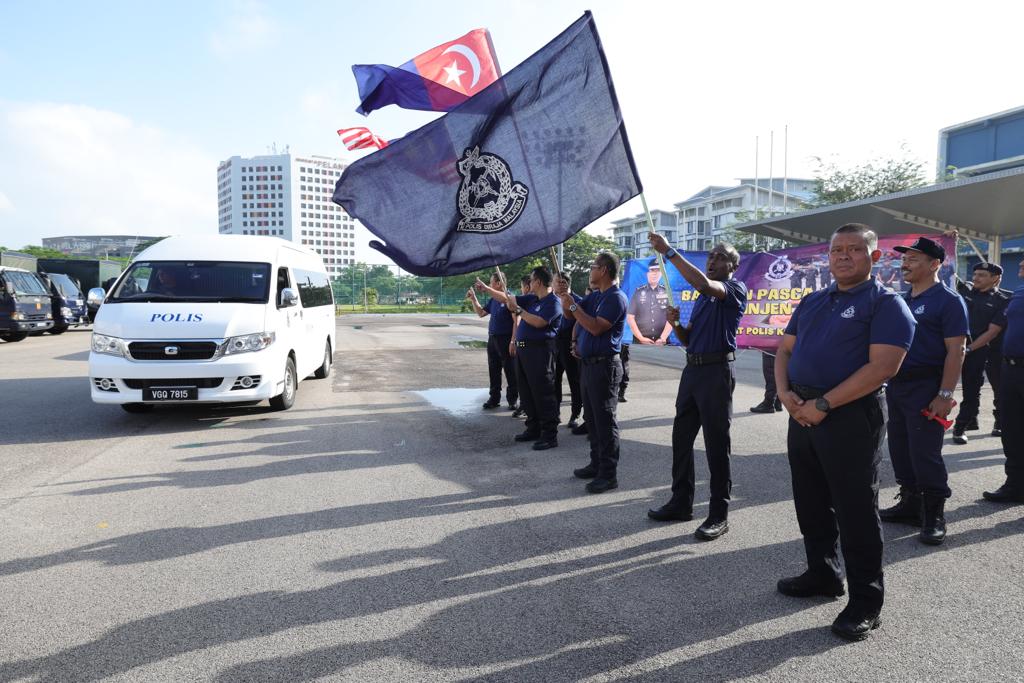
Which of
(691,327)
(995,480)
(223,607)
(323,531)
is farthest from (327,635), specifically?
(995,480)

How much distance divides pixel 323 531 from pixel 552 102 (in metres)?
3.48

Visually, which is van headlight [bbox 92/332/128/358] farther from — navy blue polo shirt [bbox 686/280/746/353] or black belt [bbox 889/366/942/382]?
black belt [bbox 889/366/942/382]

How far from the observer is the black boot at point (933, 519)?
4.02m

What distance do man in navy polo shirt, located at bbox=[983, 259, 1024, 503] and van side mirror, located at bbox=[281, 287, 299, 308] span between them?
24.6 ft

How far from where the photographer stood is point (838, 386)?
9.53 ft

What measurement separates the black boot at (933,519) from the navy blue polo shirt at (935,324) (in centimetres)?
86

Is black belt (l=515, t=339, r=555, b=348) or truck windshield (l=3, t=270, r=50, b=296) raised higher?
truck windshield (l=3, t=270, r=50, b=296)

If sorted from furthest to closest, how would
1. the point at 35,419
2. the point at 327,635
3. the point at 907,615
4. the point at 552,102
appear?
the point at 35,419, the point at 552,102, the point at 907,615, the point at 327,635

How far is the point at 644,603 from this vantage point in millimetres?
3199

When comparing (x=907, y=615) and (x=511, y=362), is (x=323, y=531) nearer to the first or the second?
(x=907, y=615)

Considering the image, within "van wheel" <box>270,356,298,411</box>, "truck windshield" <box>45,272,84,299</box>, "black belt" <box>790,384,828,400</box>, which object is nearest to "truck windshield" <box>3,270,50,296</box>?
"truck windshield" <box>45,272,84,299</box>

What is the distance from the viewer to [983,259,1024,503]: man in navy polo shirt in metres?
4.77

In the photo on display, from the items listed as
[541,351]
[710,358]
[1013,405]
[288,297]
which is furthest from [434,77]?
[1013,405]

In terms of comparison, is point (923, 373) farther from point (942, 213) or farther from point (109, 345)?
point (942, 213)
